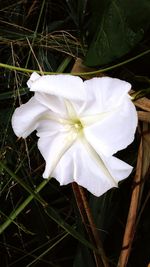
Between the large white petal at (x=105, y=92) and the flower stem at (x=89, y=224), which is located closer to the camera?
the large white petal at (x=105, y=92)

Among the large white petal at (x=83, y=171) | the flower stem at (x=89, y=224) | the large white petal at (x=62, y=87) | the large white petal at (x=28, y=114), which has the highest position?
the large white petal at (x=62, y=87)

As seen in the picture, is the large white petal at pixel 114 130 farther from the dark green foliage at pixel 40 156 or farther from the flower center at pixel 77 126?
the dark green foliage at pixel 40 156

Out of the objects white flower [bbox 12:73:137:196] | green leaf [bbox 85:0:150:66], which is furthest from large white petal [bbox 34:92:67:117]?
green leaf [bbox 85:0:150:66]

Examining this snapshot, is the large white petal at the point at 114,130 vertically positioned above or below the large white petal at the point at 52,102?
below

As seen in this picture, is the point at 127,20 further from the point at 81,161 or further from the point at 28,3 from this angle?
the point at 28,3

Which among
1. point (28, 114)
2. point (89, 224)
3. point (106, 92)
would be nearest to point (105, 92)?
point (106, 92)

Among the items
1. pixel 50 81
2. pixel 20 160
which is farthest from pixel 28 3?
pixel 50 81

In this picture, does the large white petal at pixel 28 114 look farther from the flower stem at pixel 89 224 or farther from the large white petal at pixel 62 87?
the flower stem at pixel 89 224

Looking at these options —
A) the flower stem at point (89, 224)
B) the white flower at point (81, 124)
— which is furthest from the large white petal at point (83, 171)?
the flower stem at point (89, 224)
